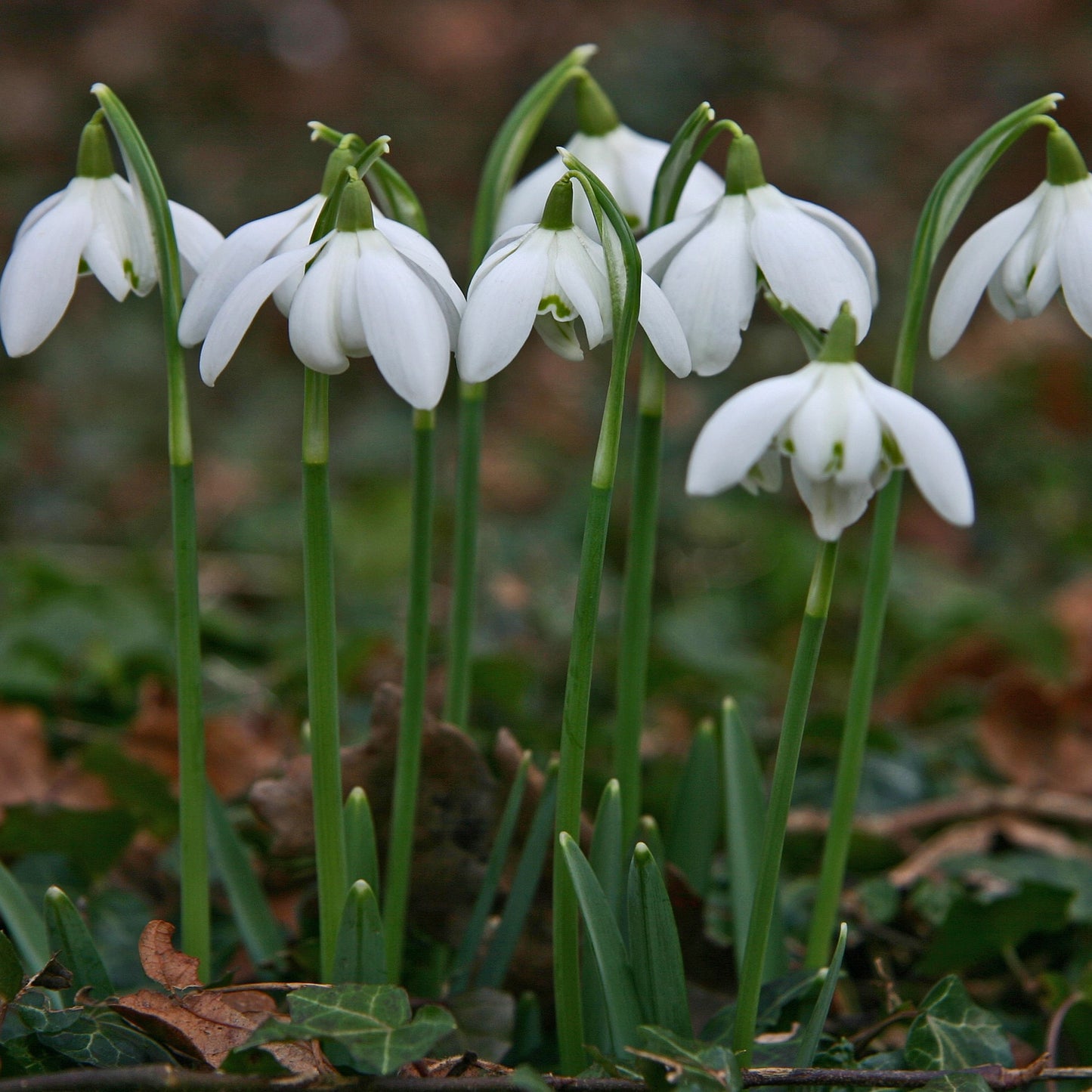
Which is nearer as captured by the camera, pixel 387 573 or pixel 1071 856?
pixel 1071 856

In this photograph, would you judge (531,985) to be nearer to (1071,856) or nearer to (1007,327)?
(1071,856)

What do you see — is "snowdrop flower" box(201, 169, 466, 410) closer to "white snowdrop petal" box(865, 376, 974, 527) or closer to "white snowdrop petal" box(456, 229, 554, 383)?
"white snowdrop petal" box(456, 229, 554, 383)

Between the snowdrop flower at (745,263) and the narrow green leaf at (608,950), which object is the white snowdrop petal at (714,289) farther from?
the narrow green leaf at (608,950)

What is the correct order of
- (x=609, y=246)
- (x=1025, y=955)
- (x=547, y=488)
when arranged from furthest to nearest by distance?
(x=547, y=488)
(x=1025, y=955)
(x=609, y=246)

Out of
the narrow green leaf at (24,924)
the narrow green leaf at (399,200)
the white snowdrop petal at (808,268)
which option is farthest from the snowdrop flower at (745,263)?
the narrow green leaf at (24,924)

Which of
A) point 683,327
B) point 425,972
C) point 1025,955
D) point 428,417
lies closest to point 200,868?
point 425,972

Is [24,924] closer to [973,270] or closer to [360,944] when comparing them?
[360,944]
